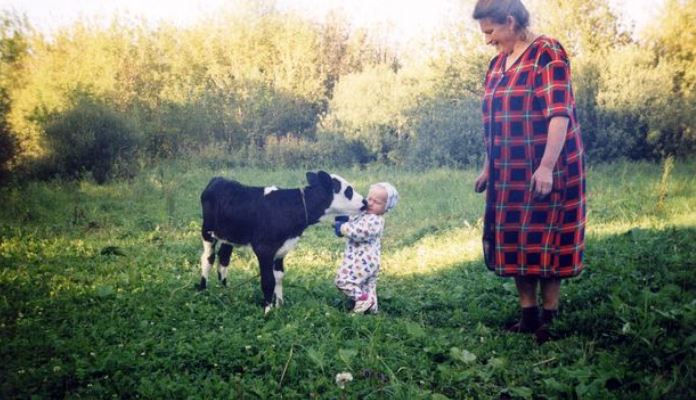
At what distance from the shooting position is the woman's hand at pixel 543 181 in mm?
4020

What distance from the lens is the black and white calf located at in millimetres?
5660

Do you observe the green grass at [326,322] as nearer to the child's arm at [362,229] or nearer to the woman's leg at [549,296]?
the woman's leg at [549,296]

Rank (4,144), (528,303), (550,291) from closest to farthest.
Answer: (550,291), (528,303), (4,144)

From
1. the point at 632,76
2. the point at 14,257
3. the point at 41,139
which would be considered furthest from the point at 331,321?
the point at 632,76

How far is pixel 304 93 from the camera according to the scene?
24469 millimetres

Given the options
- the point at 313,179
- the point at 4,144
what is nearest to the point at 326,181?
the point at 313,179

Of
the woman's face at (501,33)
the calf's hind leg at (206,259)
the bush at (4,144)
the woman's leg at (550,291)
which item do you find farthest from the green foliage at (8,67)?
the woman's leg at (550,291)

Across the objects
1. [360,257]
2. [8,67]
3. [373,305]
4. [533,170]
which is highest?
[8,67]

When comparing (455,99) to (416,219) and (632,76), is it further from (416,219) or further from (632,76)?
(416,219)

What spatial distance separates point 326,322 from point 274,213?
1.40 metres

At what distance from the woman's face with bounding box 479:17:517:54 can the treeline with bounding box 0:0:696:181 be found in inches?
369

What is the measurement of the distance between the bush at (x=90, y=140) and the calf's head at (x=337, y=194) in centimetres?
885

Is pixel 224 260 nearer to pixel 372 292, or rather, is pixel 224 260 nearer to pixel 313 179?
pixel 313 179

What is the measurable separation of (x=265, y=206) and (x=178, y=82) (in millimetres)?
18678
